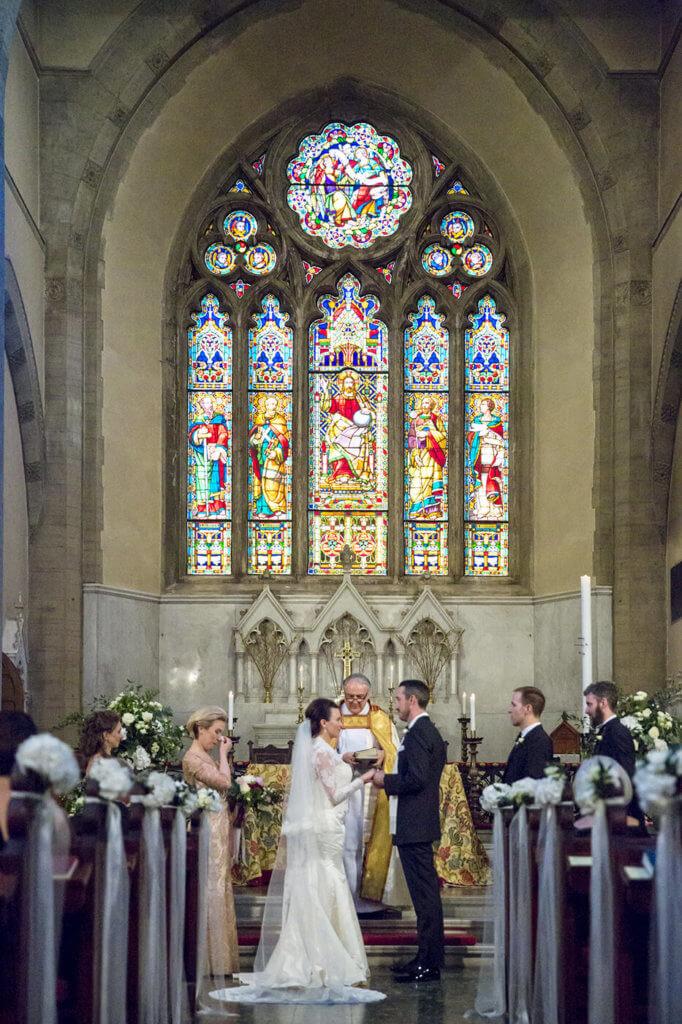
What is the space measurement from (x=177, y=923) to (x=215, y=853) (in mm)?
1157

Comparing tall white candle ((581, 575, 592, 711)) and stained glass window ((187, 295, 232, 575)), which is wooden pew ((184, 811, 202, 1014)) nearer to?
tall white candle ((581, 575, 592, 711))

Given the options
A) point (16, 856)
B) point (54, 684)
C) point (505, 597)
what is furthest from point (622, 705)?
point (16, 856)

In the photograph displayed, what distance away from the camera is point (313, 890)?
7.78 m

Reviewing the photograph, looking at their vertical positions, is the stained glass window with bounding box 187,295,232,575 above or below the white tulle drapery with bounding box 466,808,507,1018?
above

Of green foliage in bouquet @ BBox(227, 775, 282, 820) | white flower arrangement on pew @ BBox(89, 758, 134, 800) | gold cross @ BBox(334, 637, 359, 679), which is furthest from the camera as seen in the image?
gold cross @ BBox(334, 637, 359, 679)

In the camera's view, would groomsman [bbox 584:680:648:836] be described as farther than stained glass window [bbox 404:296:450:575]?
No

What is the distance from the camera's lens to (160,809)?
6832mm

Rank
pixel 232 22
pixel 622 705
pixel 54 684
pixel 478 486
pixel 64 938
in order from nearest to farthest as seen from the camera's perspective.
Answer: pixel 64 938
pixel 622 705
pixel 54 684
pixel 232 22
pixel 478 486

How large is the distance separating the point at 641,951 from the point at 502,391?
977 centimetres

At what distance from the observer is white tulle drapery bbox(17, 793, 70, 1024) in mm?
4801

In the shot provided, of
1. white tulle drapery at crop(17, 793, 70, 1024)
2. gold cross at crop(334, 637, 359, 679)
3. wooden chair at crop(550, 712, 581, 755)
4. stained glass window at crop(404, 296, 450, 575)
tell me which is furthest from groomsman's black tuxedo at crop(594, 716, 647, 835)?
stained glass window at crop(404, 296, 450, 575)

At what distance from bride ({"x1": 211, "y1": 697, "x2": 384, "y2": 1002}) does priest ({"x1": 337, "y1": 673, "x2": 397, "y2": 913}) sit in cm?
162

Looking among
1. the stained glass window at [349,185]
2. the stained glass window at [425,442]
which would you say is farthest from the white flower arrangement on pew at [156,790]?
the stained glass window at [349,185]

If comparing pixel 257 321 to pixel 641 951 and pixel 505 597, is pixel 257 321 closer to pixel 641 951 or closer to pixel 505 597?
pixel 505 597
